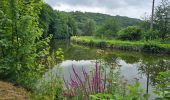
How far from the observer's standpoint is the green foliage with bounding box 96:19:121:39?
48.7m

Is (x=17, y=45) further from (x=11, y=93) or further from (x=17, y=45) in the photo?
(x=11, y=93)

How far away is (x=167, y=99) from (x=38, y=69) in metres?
6.19

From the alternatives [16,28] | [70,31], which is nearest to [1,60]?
[16,28]

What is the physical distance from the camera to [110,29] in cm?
5028

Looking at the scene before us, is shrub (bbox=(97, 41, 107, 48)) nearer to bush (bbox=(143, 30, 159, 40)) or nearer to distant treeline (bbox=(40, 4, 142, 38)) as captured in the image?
bush (bbox=(143, 30, 159, 40))

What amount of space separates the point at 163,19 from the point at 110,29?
16592 millimetres

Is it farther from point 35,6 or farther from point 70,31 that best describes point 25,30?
point 70,31

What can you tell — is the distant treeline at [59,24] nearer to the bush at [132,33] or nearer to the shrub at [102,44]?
the bush at [132,33]

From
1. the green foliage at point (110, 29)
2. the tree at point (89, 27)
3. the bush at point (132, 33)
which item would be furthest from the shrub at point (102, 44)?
the tree at point (89, 27)

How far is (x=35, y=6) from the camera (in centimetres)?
893

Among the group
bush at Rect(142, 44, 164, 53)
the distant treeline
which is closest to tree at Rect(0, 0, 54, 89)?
bush at Rect(142, 44, 164, 53)

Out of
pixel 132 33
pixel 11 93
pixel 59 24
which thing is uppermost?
pixel 59 24

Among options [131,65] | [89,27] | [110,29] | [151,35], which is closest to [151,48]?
[151,35]

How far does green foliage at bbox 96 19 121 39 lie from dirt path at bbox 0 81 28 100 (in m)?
41.8
